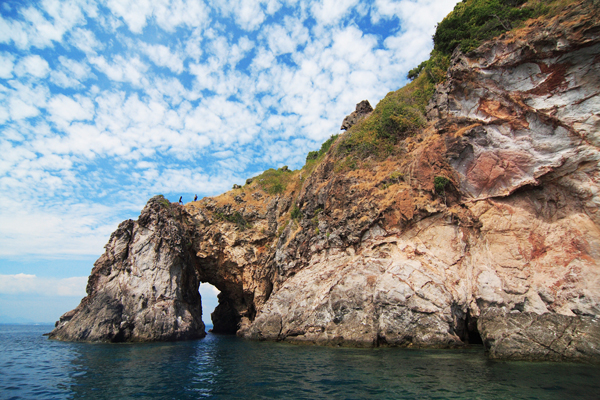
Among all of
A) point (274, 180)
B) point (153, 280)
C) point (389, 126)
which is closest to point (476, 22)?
point (389, 126)

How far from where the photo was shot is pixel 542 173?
19547 millimetres

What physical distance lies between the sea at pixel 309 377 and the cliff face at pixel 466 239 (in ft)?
9.29

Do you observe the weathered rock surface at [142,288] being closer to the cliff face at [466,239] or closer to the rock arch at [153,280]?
the rock arch at [153,280]

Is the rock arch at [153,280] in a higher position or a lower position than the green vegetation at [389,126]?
lower

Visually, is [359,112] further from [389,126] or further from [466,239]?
[466,239]

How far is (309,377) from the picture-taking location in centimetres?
1188

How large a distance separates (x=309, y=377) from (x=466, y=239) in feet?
50.6

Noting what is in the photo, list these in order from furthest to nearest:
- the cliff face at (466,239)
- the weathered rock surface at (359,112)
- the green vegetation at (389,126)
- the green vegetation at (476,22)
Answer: the weathered rock surface at (359,112) < the green vegetation at (389,126) < the green vegetation at (476,22) < the cliff face at (466,239)

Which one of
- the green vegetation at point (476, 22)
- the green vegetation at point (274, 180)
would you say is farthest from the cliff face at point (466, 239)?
the green vegetation at point (274, 180)

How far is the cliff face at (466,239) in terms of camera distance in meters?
17.5

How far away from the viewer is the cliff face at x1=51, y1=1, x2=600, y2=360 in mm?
17484

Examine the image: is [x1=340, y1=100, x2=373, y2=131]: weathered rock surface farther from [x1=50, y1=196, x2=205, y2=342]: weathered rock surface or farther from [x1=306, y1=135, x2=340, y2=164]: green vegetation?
[x1=50, y1=196, x2=205, y2=342]: weathered rock surface

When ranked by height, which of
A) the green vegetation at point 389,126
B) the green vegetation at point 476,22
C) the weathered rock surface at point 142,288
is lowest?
the weathered rock surface at point 142,288

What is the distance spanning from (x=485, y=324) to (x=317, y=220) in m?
18.0
